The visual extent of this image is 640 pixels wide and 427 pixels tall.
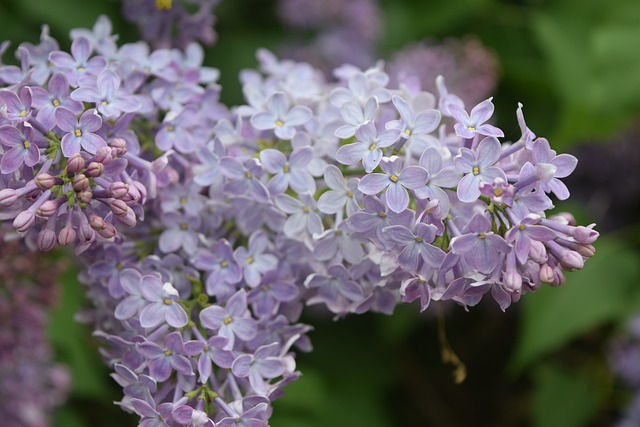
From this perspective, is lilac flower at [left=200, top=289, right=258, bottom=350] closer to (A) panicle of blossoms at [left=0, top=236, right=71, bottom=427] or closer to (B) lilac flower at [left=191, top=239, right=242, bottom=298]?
(B) lilac flower at [left=191, top=239, right=242, bottom=298]

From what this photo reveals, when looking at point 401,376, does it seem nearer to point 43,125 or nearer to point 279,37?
point 279,37

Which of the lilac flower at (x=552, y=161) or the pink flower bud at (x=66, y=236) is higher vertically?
the pink flower bud at (x=66, y=236)

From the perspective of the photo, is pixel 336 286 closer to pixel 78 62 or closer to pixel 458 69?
pixel 78 62

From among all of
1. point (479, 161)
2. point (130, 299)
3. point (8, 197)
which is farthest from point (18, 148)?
point (479, 161)

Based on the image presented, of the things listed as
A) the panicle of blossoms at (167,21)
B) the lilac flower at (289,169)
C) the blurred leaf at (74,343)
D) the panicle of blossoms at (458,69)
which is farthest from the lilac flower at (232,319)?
the panicle of blossoms at (458,69)

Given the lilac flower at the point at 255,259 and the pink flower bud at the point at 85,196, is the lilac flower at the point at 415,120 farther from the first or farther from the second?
the pink flower bud at the point at 85,196


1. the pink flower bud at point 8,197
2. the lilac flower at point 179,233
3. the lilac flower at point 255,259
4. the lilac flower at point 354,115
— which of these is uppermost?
the pink flower bud at point 8,197

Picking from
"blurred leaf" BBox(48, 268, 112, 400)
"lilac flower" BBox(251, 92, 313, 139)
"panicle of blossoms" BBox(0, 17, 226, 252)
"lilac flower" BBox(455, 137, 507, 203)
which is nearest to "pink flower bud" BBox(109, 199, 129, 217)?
"panicle of blossoms" BBox(0, 17, 226, 252)
